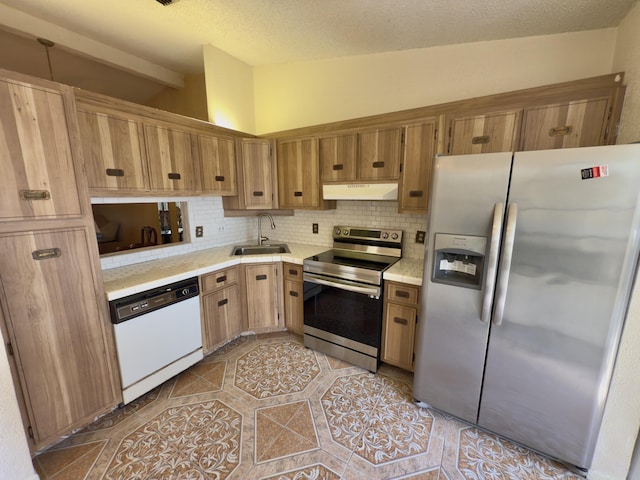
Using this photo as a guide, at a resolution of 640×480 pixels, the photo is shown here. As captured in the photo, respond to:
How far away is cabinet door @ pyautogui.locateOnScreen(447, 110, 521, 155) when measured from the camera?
1819 millimetres

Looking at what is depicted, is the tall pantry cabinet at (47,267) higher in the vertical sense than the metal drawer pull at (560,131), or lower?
lower

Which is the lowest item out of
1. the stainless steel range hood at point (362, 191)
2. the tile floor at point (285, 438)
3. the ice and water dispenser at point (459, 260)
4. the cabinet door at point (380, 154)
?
the tile floor at point (285, 438)

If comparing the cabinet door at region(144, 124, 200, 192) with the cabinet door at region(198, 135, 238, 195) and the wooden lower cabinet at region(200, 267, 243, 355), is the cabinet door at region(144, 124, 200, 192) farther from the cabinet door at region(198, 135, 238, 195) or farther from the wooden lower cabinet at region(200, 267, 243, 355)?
the wooden lower cabinet at region(200, 267, 243, 355)

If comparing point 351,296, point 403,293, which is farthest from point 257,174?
point 403,293

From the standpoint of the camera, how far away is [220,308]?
2561mm

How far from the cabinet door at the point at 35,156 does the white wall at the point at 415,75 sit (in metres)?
2.13

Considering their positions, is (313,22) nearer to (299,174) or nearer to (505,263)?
(299,174)

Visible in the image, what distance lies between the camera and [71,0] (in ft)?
6.21

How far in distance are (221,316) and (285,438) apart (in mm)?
1258

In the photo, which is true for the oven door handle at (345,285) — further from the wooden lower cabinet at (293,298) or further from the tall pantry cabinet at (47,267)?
the tall pantry cabinet at (47,267)

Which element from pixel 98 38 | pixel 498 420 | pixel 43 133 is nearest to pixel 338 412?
pixel 498 420

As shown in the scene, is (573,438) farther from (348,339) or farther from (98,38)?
(98,38)

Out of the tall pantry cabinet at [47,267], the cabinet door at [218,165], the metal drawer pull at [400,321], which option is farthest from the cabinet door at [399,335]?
the tall pantry cabinet at [47,267]

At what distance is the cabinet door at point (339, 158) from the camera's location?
2.47m
